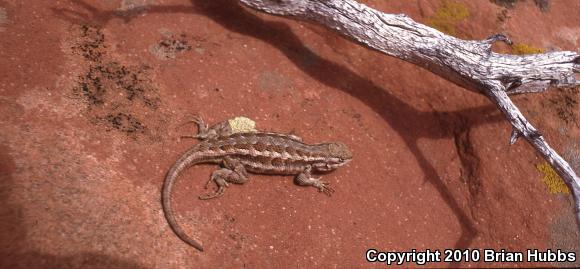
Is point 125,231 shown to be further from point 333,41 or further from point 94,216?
point 333,41

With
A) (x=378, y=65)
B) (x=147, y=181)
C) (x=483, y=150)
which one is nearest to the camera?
(x=147, y=181)

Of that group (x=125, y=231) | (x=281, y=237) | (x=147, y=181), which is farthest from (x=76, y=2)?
(x=281, y=237)

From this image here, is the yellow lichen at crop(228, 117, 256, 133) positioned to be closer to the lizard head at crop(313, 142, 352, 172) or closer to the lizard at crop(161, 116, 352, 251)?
the lizard at crop(161, 116, 352, 251)

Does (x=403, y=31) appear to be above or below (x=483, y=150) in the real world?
above

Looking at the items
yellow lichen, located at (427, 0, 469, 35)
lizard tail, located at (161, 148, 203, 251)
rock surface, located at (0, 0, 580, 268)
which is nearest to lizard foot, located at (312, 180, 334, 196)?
rock surface, located at (0, 0, 580, 268)

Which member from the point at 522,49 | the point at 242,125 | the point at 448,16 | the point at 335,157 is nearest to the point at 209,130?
the point at 242,125

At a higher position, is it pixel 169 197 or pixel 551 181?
pixel 551 181

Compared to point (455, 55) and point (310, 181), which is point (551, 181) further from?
point (310, 181)

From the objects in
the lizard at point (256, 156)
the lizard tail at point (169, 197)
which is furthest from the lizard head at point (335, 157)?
the lizard tail at point (169, 197)
